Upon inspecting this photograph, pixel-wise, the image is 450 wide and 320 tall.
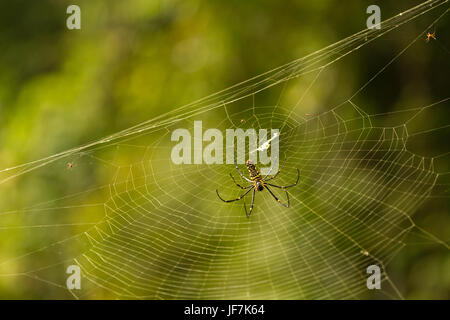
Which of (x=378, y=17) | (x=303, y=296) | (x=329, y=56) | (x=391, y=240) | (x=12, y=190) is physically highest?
(x=378, y=17)

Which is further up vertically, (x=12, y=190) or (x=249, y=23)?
(x=249, y=23)

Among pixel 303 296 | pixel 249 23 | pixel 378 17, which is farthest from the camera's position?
pixel 249 23

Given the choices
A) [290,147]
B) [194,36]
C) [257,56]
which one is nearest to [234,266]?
[290,147]

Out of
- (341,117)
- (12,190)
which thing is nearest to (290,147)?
(341,117)

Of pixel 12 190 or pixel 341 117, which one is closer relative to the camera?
pixel 341 117

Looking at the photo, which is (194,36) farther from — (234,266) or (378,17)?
(234,266)
